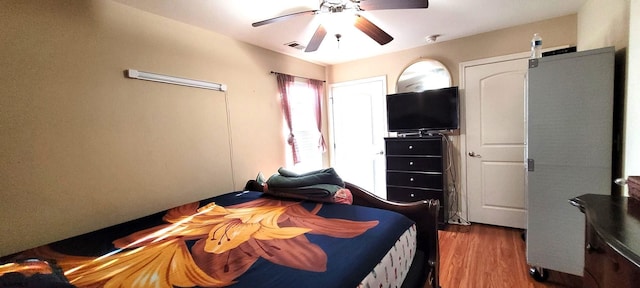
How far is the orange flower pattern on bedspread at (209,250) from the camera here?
1086 millimetres

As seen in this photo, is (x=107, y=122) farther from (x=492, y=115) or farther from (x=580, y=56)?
(x=492, y=115)

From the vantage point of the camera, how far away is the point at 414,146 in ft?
10.5

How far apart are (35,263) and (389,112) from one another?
3.39 m

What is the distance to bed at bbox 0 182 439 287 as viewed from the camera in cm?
105

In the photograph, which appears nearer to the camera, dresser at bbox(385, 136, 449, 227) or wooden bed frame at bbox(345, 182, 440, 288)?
wooden bed frame at bbox(345, 182, 440, 288)

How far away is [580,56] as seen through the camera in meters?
1.80

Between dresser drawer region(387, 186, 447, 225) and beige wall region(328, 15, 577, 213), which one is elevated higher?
beige wall region(328, 15, 577, 213)

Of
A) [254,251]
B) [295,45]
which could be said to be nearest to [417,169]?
[295,45]

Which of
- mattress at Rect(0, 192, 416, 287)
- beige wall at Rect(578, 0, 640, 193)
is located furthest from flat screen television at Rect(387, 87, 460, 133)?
mattress at Rect(0, 192, 416, 287)

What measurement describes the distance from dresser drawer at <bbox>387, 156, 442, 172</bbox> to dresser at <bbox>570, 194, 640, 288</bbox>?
70.8 inches

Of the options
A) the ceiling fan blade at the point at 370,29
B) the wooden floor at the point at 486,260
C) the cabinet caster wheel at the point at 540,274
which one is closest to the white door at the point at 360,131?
the wooden floor at the point at 486,260

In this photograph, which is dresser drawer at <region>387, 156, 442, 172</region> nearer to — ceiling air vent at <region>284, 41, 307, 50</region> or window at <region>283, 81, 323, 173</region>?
window at <region>283, 81, 323, 173</region>

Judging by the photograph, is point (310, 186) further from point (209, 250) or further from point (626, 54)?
point (626, 54)

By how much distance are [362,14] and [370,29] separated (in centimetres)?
36
